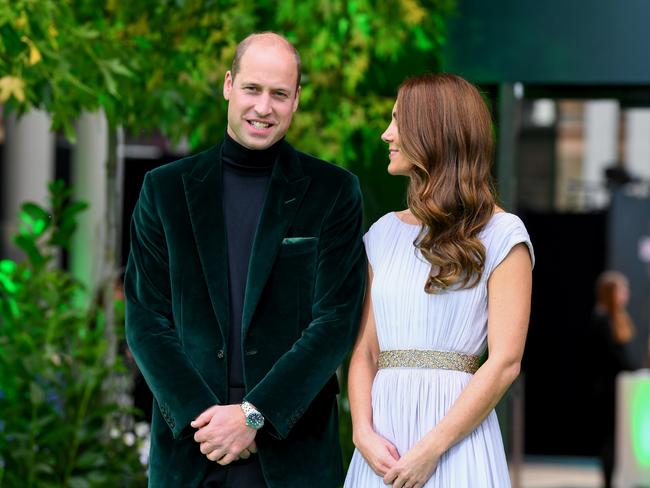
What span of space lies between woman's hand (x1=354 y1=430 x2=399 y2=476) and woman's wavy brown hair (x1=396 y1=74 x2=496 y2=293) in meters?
0.36

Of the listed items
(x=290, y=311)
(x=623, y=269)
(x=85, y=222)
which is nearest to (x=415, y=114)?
(x=290, y=311)

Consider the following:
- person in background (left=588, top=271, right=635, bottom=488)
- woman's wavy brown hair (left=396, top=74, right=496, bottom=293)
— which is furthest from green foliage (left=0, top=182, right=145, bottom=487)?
person in background (left=588, top=271, right=635, bottom=488)

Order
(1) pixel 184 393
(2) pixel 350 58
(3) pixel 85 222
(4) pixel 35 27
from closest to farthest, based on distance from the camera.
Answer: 1. (1) pixel 184 393
2. (4) pixel 35 27
3. (2) pixel 350 58
4. (3) pixel 85 222

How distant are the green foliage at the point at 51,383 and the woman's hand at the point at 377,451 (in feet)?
7.13

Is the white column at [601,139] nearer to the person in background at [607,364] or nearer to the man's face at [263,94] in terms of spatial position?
the person in background at [607,364]

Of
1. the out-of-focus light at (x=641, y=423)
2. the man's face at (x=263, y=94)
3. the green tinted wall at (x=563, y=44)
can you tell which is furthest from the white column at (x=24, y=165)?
the man's face at (x=263, y=94)

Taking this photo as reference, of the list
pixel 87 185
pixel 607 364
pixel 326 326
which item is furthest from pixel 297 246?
pixel 607 364

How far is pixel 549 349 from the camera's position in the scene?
1330 cm

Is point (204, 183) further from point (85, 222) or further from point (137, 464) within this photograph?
point (85, 222)

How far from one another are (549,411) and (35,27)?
1012 cm

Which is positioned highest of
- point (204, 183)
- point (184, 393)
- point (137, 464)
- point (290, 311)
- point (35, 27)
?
point (35, 27)

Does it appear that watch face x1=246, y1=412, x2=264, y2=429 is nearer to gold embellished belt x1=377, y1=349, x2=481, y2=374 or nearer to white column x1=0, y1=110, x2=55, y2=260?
gold embellished belt x1=377, y1=349, x2=481, y2=374

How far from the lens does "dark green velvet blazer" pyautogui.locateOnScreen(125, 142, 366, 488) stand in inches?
114

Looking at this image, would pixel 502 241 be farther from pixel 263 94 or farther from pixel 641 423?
pixel 641 423
